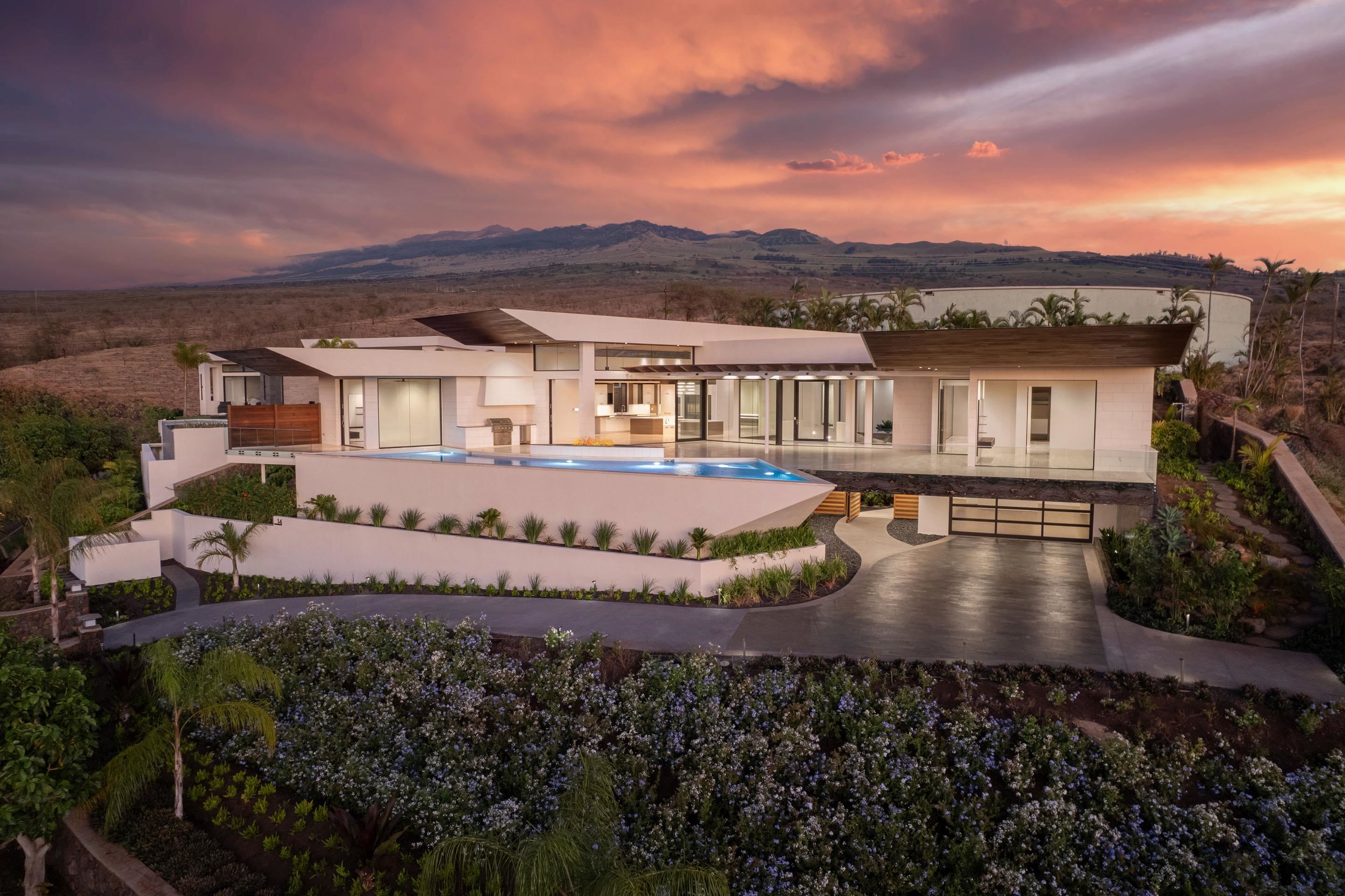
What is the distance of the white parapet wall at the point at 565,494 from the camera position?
15.6 m

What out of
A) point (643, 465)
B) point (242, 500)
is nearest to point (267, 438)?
point (242, 500)

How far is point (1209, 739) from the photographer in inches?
347

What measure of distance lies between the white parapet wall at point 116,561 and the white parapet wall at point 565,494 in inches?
148

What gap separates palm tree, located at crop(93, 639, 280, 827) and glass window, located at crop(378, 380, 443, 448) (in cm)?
1670

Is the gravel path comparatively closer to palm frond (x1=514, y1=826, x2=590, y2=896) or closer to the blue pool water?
the blue pool water

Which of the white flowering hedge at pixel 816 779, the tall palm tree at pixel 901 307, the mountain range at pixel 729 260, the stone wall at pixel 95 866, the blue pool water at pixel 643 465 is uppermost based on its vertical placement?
the mountain range at pixel 729 260

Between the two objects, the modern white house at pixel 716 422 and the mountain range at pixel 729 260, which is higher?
the mountain range at pixel 729 260

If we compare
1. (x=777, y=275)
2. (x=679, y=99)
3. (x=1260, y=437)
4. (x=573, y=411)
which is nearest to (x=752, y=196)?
(x=679, y=99)

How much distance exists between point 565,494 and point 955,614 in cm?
849

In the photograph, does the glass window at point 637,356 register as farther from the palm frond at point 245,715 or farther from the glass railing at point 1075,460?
the palm frond at point 245,715

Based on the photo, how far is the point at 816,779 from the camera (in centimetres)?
876

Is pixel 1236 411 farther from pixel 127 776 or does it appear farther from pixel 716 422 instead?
pixel 127 776

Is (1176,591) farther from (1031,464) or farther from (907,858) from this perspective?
(907,858)

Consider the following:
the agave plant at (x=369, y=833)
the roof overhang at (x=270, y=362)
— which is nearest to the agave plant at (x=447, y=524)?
the roof overhang at (x=270, y=362)
